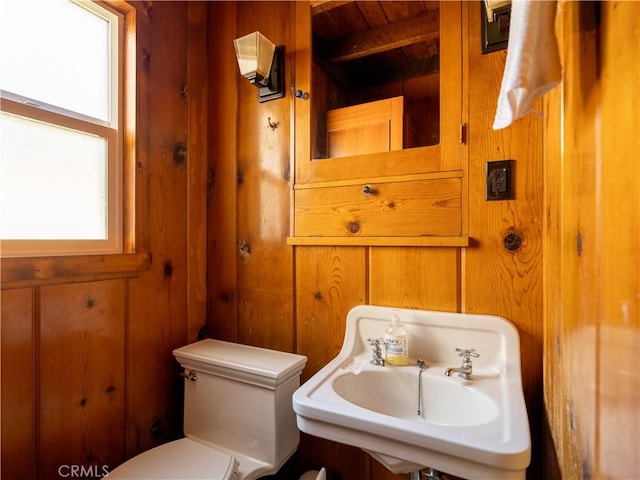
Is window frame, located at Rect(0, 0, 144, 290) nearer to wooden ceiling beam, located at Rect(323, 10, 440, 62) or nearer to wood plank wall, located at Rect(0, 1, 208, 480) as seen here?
wood plank wall, located at Rect(0, 1, 208, 480)

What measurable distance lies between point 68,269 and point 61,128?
49 centimetres

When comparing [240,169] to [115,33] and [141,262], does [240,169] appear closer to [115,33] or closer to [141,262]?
[141,262]

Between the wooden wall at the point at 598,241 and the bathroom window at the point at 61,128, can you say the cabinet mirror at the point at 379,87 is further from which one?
the bathroom window at the point at 61,128

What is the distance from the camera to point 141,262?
4.09 ft

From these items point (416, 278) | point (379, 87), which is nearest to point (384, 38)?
point (379, 87)

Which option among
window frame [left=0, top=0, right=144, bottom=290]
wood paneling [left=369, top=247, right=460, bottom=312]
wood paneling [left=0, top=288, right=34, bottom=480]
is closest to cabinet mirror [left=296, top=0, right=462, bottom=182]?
wood paneling [left=369, top=247, right=460, bottom=312]

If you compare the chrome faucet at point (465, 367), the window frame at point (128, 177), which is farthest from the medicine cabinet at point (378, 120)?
the window frame at point (128, 177)

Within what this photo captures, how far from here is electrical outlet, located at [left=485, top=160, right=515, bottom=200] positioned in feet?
3.16

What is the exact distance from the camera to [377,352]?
3.45ft

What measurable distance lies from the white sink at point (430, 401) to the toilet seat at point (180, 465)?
18.2 inches

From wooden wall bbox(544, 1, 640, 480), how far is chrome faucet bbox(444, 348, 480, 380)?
0.74ft

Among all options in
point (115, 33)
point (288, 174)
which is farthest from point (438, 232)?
point (115, 33)

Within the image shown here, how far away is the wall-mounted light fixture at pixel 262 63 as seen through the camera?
124cm

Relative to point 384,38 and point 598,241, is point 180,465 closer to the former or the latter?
point 598,241
